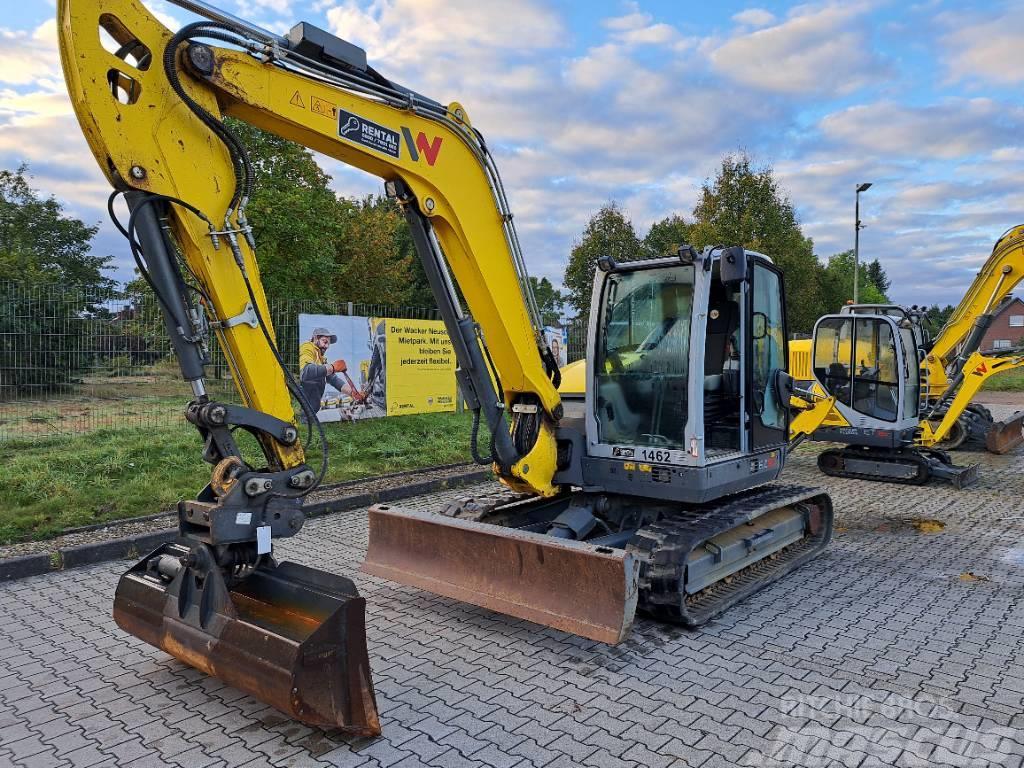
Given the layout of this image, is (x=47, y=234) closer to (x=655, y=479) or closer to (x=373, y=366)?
(x=373, y=366)

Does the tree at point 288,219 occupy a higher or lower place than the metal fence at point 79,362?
higher

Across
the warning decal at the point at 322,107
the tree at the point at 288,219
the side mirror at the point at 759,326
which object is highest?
the tree at the point at 288,219

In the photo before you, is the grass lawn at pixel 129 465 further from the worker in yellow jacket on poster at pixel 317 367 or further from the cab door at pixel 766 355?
the cab door at pixel 766 355

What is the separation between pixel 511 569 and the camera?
191 inches

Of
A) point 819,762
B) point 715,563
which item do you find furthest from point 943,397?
point 819,762

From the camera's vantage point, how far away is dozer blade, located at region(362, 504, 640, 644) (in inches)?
171

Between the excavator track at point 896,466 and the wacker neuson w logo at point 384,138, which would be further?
the excavator track at point 896,466

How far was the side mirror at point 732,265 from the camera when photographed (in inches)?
200

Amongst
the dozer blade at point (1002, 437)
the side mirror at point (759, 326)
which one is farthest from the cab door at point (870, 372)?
the side mirror at point (759, 326)

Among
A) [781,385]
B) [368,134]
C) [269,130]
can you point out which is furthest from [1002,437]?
[269,130]

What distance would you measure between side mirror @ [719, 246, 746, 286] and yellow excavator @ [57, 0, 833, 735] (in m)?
0.02

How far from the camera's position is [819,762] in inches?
128

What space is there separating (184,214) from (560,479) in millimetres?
3269

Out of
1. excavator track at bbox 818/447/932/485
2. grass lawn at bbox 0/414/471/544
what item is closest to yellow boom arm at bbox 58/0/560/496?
grass lawn at bbox 0/414/471/544
